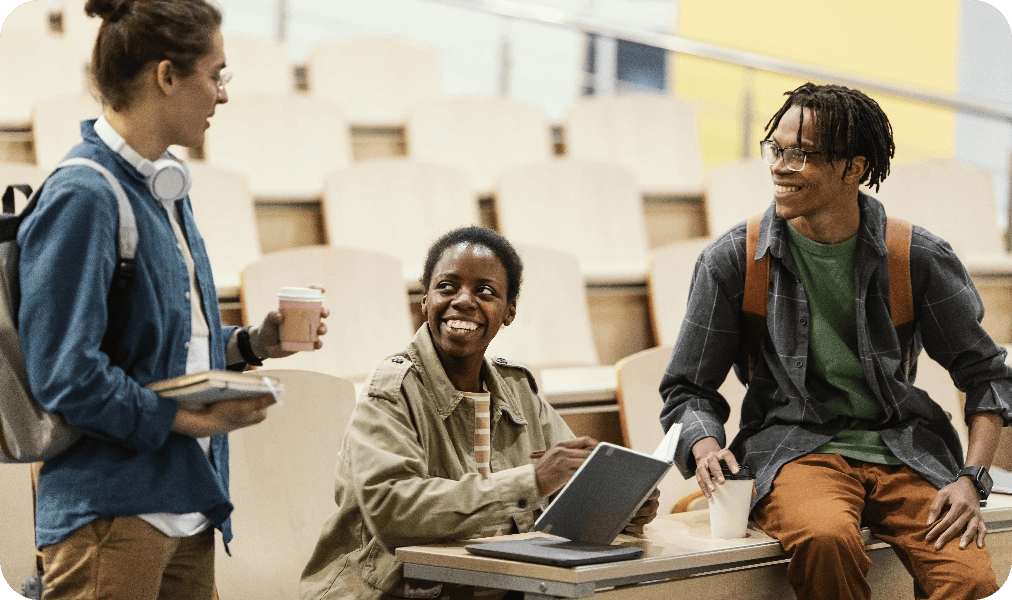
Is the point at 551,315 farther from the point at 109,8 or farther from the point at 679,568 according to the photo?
the point at 109,8

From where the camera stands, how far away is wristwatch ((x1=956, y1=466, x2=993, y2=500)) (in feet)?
6.61

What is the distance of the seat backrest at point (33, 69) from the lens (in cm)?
417

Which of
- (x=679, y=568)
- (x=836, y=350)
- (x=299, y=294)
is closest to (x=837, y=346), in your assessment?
(x=836, y=350)

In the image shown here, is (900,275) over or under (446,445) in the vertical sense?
over

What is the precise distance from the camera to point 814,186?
206 centimetres

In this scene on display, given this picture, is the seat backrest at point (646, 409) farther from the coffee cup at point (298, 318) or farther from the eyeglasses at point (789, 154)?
the coffee cup at point (298, 318)

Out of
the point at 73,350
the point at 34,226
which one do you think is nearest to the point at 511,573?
the point at 73,350

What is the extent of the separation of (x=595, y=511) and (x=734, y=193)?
2.62 m

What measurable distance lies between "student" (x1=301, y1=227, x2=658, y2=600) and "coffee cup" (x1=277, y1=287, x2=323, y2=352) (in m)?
0.21

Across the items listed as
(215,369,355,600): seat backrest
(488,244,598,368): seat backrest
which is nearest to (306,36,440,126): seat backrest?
(488,244,598,368): seat backrest

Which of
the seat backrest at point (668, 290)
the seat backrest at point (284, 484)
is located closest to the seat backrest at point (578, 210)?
the seat backrest at point (668, 290)

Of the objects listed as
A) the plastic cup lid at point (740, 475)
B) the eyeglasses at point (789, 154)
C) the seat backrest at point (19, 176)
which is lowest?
the plastic cup lid at point (740, 475)

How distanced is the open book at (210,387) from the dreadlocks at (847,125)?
3.57 feet

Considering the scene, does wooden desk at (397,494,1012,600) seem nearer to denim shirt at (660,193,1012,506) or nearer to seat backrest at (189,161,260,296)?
denim shirt at (660,193,1012,506)
